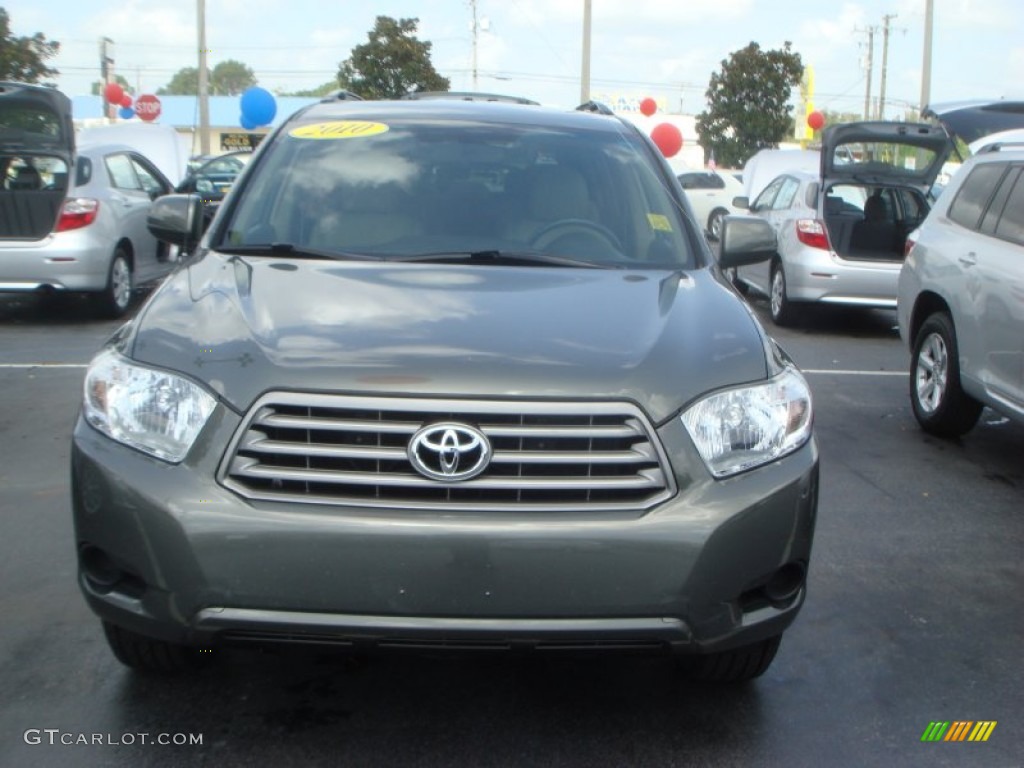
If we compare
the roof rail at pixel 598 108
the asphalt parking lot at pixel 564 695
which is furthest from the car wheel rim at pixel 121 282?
the asphalt parking lot at pixel 564 695

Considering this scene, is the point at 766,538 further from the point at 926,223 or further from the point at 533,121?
the point at 926,223

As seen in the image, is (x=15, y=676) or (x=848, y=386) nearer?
(x=15, y=676)

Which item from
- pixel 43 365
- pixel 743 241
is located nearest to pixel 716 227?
pixel 743 241

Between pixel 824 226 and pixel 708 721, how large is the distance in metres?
9.12

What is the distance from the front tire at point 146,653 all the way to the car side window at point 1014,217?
4820 mm

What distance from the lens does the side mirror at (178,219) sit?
16.1ft

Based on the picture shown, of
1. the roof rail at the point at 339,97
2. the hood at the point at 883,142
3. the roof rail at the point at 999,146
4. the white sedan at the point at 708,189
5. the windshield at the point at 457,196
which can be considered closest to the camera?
the windshield at the point at 457,196

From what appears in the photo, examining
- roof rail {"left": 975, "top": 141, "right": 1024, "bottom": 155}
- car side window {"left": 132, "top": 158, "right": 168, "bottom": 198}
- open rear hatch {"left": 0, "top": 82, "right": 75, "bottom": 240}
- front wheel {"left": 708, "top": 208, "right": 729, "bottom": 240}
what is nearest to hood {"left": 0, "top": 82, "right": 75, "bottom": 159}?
open rear hatch {"left": 0, "top": 82, "right": 75, "bottom": 240}

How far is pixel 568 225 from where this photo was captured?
436 cm

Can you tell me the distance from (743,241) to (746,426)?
1.88 meters

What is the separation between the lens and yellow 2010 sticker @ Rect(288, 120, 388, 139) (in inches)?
185

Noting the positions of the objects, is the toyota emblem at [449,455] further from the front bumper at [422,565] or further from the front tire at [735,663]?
the front tire at [735,663]

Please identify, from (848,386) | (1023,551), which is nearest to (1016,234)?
(1023,551)

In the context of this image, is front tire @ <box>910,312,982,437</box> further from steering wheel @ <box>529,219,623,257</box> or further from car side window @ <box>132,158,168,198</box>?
car side window @ <box>132,158,168,198</box>
